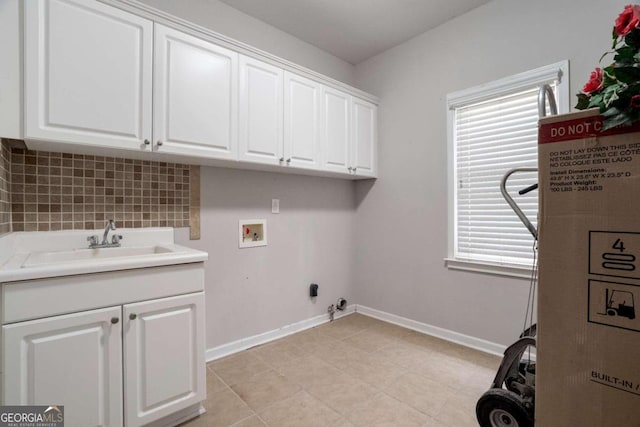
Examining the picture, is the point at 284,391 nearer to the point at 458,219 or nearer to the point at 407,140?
the point at 458,219

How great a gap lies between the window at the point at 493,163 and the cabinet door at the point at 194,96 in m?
1.87

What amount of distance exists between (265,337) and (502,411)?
1837 mm

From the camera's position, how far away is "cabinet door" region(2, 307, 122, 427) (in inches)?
46.4

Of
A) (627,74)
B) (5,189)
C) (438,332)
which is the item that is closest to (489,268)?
(438,332)

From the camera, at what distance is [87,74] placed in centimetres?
153

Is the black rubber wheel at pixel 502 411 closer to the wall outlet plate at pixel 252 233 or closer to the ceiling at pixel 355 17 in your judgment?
the wall outlet plate at pixel 252 233

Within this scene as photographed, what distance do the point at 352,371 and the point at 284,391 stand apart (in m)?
0.51

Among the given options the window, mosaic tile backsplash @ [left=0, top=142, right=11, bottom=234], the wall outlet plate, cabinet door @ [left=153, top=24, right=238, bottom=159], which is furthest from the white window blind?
mosaic tile backsplash @ [left=0, top=142, right=11, bottom=234]

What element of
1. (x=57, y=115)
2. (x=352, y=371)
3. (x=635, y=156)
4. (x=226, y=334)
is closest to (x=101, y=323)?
(x=57, y=115)

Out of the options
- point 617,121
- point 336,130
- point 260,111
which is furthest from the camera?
point 336,130

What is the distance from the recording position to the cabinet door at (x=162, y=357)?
1.43 m

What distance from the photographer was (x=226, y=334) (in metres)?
2.41

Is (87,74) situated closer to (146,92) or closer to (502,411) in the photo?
(146,92)

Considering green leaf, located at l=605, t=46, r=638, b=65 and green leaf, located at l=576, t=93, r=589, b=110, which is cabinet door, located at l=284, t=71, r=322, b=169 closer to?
green leaf, located at l=576, t=93, r=589, b=110
